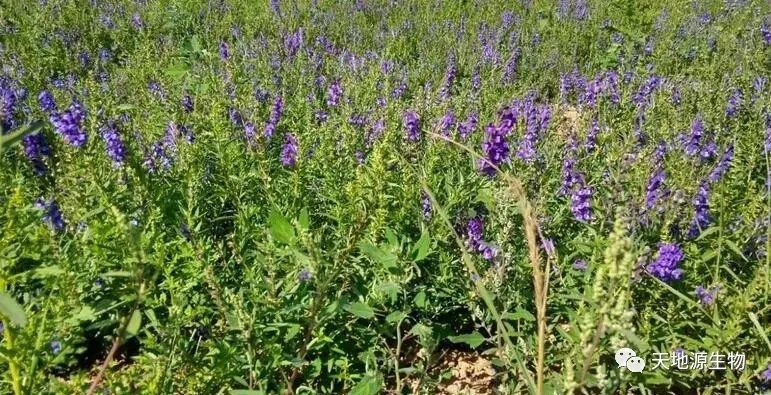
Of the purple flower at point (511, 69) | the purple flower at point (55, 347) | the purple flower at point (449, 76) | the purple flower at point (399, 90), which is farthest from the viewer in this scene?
the purple flower at point (511, 69)

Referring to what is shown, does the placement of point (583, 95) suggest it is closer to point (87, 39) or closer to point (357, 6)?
point (357, 6)

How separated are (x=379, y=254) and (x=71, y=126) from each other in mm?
1455

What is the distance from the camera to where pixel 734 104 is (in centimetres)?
427

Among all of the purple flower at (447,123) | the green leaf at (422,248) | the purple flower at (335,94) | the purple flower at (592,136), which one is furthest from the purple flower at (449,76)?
the green leaf at (422,248)

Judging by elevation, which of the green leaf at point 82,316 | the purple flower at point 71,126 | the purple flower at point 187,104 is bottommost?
the purple flower at point 187,104

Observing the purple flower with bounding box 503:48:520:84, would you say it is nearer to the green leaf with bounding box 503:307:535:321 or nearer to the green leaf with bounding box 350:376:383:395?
the green leaf with bounding box 503:307:535:321

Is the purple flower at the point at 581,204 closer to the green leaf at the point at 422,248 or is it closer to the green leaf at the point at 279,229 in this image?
the green leaf at the point at 422,248

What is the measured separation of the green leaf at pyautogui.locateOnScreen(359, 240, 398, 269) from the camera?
2193 millimetres

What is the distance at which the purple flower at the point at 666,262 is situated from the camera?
2.35 m

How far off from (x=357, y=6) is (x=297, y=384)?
6637 millimetres

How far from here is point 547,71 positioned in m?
5.77

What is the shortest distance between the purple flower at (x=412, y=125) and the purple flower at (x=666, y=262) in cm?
135

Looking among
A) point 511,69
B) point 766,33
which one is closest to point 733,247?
point 511,69

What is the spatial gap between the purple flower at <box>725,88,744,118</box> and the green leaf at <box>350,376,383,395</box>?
10.3 ft
